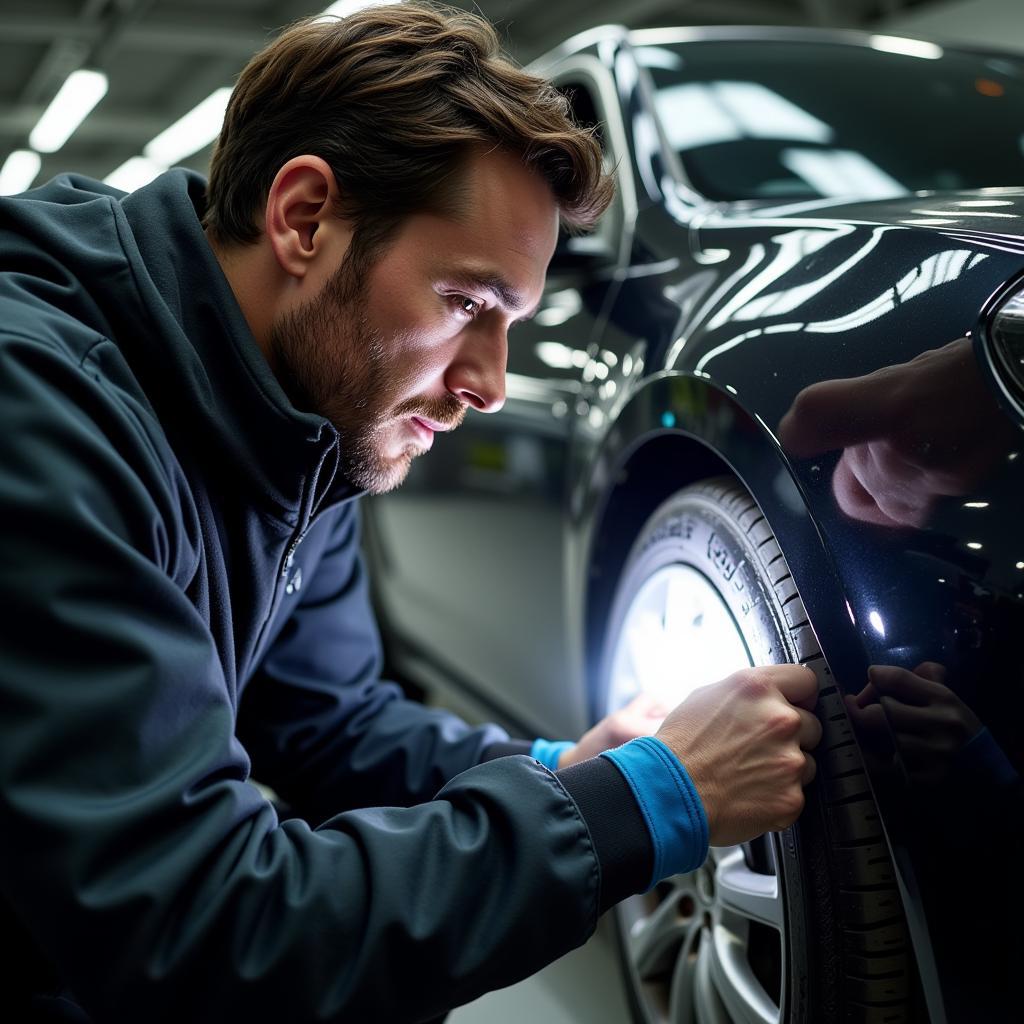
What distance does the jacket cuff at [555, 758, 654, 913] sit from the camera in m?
0.90

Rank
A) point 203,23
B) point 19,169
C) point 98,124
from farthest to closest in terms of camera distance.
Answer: point 19,169
point 98,124
point 203,23

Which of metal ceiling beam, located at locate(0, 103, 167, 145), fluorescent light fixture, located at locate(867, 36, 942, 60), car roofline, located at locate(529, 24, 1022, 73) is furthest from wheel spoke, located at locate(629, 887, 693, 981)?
metal ceiling beam, located at locate(0, 103, 167, 145)

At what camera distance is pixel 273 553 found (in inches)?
46.1

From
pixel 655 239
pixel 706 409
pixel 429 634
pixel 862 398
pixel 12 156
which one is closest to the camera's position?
pixel 862 398

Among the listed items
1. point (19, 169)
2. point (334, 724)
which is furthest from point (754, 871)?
point (19, 169)

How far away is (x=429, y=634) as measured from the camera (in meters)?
2.25

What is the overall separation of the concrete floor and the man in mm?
364

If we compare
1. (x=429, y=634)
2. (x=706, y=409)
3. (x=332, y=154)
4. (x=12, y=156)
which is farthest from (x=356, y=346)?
(x=12, y=156)

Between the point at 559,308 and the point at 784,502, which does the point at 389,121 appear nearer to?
the point at 784,502

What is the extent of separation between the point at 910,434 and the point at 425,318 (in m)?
0.47

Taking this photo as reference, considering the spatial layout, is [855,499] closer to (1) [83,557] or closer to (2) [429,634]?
(1) [83,557]

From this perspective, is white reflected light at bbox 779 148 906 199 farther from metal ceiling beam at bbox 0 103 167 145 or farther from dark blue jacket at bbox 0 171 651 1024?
metal ceiling beam at bbox 0 103 167 145

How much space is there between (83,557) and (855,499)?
57 cm

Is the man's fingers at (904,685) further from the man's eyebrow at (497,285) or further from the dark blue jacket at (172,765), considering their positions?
the man's eyebrow at (497,285)
